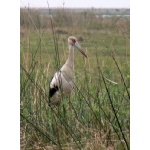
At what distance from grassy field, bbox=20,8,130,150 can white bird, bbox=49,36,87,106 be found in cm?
3

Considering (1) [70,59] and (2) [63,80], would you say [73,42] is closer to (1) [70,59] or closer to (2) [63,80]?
(1) [70,59]

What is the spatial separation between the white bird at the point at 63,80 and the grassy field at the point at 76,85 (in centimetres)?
3

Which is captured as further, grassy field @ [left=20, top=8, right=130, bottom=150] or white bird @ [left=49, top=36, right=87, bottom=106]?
white bird @ [left=49, top=36, right=87, bottom=106]

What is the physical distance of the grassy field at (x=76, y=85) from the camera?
11.5 ft

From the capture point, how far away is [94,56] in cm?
359

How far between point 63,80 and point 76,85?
0.09 metres

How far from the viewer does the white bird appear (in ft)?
12.0

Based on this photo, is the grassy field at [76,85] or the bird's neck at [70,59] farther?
the bird's neck at [70,59]

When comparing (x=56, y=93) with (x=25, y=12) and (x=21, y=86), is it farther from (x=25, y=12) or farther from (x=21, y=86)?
(x=25, y=12)

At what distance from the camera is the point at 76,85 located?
3719mm

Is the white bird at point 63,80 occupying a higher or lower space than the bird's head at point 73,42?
lower

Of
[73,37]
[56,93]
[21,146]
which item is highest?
[73,37]
